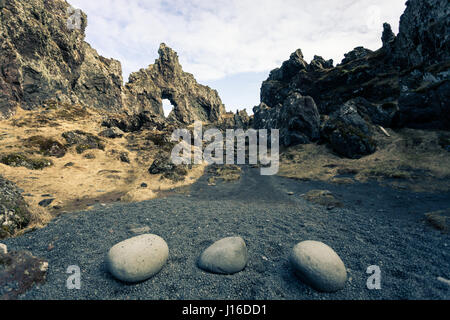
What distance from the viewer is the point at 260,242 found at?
775 centimetres

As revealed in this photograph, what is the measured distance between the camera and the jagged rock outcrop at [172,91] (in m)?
80.5

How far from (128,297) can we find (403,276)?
322 inches

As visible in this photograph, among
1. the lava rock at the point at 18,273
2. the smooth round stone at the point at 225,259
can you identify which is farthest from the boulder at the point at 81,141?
the smooth round stone at the point at 225,259

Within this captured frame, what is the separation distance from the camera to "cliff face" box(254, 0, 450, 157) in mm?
23281

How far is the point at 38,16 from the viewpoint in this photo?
41.6 meters

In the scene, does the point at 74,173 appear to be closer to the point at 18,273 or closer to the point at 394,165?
the point at 18,273

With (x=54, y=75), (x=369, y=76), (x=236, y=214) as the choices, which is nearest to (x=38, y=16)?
(x=54, y=75)

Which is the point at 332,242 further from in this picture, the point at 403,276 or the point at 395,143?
the point at 395,143

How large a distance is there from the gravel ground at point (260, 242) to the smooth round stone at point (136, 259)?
0.90 ft

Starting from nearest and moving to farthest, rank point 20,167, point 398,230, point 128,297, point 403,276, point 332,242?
point 128,297
point 403,276
point 332,242
point 398,230
point 20,167

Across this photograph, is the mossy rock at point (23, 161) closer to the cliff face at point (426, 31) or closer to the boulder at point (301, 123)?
the boulder at point (301, 123)

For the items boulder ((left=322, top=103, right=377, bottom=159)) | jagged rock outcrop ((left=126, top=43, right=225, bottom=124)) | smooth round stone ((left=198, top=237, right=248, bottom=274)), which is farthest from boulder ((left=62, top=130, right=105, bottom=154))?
jagged rock outcrop ((left=126, top=43, right=225, bottom=124))

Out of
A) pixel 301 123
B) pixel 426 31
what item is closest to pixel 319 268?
pixel 301 123

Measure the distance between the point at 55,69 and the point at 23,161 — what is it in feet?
136
